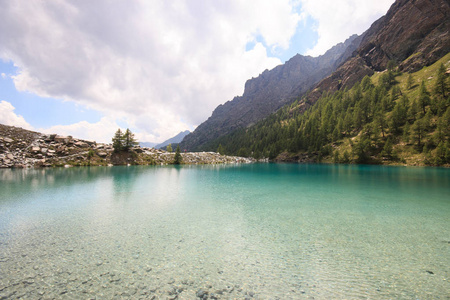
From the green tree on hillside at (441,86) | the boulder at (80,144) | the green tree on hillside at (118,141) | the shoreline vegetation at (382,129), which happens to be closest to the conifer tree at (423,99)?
the shoreline vegetation at (382,129)

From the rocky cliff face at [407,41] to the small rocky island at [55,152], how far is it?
191m

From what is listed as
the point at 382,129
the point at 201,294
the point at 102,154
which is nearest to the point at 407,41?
the point at 382,129

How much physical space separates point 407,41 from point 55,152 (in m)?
247

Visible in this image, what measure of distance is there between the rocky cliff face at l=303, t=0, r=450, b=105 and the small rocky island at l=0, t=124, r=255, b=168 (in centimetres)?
19136

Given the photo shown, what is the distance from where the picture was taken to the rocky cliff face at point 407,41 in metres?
129

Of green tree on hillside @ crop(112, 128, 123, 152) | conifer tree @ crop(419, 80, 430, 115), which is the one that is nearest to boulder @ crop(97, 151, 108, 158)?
green tree on hillside @ crop(112, 128, 123, 152)

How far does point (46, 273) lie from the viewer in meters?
6.91

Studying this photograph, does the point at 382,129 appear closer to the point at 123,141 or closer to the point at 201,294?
the point at 201,294

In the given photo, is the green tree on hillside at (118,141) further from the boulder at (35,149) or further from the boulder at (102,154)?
the boulder at (35,149)

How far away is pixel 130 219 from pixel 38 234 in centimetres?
483

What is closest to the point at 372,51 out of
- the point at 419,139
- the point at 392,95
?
the point at 392,95

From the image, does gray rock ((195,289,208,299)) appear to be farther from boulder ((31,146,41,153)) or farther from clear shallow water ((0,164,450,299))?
boulder ((31,146,41,153))

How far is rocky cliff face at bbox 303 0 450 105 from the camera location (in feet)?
425

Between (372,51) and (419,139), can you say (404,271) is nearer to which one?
(419,139)
